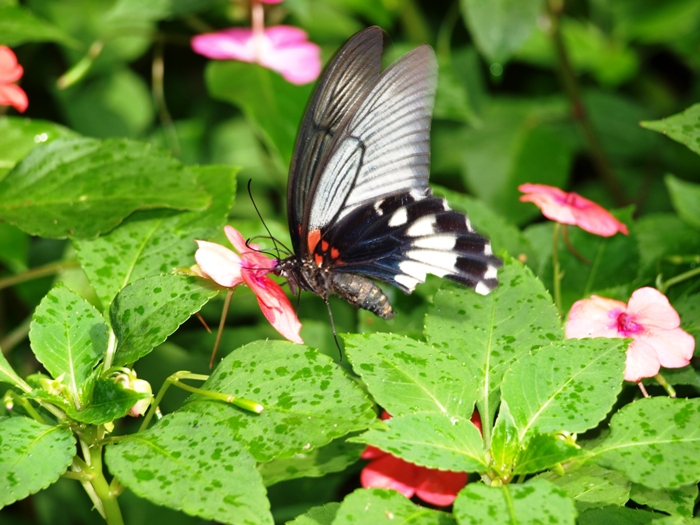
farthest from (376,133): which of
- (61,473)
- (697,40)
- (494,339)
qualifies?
(697,40)

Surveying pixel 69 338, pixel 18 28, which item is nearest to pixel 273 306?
pixel 69 338

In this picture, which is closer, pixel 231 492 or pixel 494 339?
pixel 231 492

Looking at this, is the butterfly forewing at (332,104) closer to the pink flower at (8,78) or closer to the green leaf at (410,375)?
the green leaf at (410,375)

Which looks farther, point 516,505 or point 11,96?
point 11,96

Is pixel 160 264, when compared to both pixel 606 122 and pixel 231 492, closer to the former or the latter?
pixel 231 492

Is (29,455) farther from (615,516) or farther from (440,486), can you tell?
(615,516)

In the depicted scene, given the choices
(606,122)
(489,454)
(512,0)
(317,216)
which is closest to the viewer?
(489,454)

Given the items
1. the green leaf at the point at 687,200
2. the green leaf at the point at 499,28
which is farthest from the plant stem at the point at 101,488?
the green leaf at the point at 499,28

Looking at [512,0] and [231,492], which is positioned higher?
[512,0]
